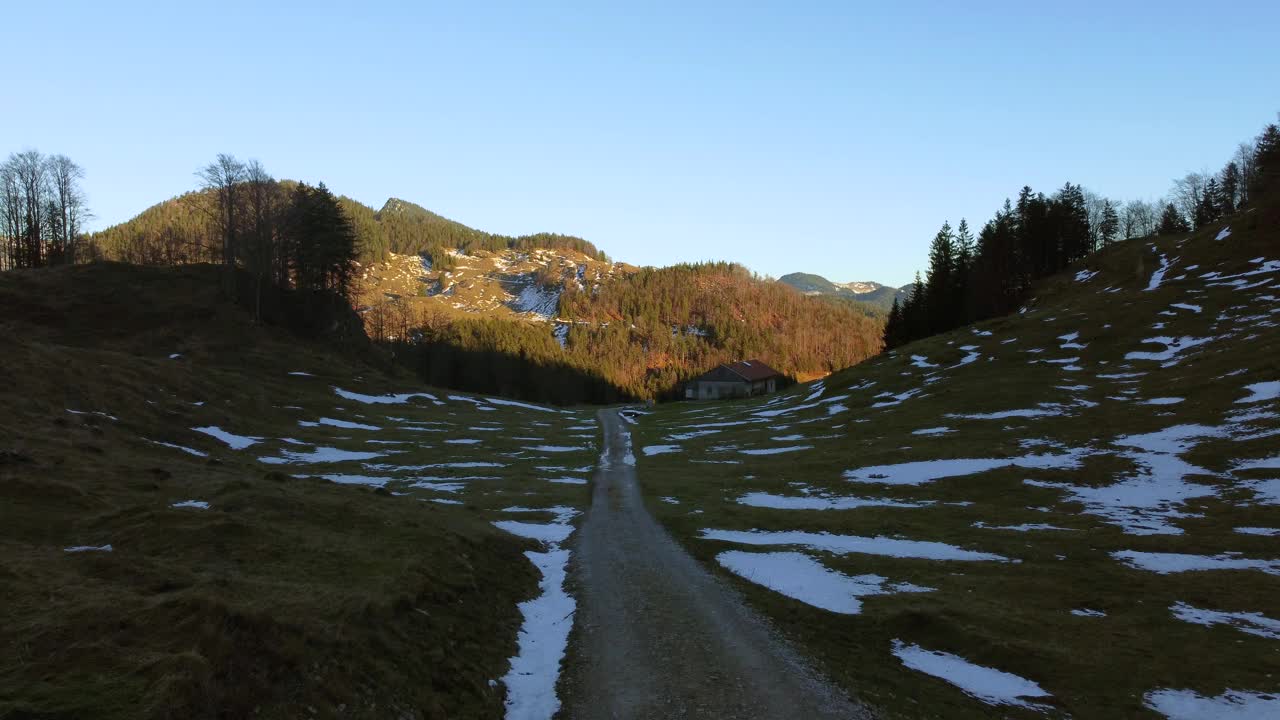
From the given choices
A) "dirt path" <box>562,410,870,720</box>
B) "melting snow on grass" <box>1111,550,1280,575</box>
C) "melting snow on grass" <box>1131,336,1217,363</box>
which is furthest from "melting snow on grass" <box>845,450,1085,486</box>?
"melting snow on grass" <box>1131,336,1217,363</box>

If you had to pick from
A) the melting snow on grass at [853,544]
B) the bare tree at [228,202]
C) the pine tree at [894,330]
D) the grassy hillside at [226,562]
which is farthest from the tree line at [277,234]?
the pine tree at [894,330]

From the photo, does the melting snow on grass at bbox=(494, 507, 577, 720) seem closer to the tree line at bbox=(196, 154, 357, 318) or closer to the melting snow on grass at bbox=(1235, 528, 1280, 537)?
the melting snow on grass at bbox=(1235, 528, 1280, 537)

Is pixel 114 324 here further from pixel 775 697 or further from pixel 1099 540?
pixel 1099 540

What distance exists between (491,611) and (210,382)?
50.7 meters

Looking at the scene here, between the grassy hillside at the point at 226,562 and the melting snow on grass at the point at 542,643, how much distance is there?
0.47 meters

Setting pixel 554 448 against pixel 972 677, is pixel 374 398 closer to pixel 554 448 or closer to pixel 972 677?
pixel 554 448

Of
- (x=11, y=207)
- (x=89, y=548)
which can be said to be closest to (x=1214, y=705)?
(x=89, y=548)

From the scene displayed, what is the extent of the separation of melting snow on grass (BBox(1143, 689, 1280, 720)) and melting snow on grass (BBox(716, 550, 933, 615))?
6.86 meters

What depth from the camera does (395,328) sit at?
195125 millimetres

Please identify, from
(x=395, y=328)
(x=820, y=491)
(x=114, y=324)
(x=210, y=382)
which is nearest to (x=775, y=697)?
(x=820, y=491)

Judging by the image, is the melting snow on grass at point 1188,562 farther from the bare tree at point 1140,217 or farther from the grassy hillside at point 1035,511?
the bare tree at point 1140,217

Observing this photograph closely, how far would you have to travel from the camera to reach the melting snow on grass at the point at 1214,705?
11.7 metres

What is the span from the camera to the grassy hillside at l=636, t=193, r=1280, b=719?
14.3m

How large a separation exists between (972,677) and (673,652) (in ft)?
21.8
